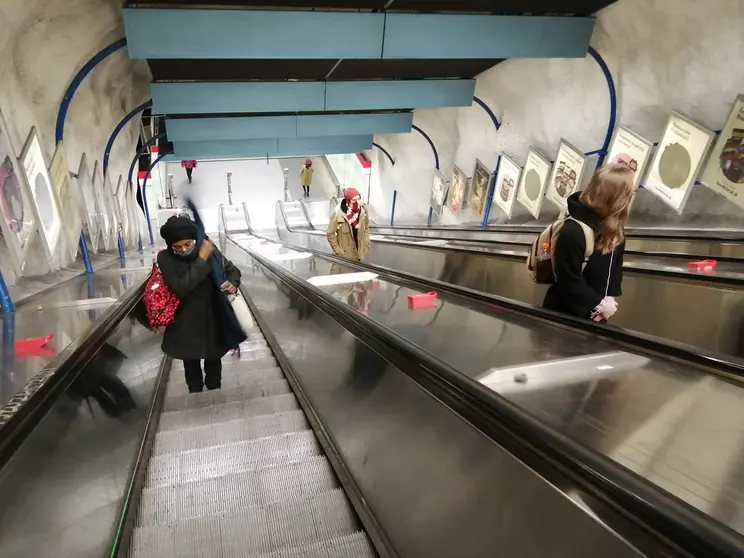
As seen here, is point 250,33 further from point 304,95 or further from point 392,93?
point 392,93

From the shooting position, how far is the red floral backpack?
119 inches

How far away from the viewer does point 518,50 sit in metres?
5.52

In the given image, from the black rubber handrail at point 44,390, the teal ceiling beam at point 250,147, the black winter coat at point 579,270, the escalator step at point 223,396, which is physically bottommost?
the escalator step at point 223,396

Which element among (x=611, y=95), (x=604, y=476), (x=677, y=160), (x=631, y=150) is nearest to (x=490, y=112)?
(x=611, y=95)

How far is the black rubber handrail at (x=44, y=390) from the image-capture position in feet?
3.94

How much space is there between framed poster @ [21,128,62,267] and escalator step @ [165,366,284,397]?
1.29 m

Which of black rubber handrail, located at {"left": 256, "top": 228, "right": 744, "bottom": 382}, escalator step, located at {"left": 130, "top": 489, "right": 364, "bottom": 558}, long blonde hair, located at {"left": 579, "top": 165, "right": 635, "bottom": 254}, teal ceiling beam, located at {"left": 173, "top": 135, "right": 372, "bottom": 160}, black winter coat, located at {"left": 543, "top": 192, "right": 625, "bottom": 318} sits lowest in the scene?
escalator step, located at {"left": 130, "top": 489, "right": 364, "bottom": 558}

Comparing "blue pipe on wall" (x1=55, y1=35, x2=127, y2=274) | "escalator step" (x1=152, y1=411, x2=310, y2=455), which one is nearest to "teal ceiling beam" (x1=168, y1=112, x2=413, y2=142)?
"blue pipe on wall" (x1=55, y1=35, x2=127, y2=274)

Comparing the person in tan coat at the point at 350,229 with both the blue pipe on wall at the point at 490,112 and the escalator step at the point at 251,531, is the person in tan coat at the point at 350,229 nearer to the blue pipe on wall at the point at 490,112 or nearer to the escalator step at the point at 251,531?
the escalator step at the point at 251,531

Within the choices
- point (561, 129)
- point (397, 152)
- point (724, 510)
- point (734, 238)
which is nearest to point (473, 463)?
point (724, 510)

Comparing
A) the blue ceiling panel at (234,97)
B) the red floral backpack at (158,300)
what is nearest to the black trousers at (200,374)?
the red floral backpack at (158,300)

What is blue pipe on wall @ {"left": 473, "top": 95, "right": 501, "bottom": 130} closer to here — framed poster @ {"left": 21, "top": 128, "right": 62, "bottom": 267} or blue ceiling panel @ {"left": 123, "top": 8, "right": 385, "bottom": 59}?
blue ceiling panel @ {"left": 123, "top": 8, "right": 385, "bottom": 59}

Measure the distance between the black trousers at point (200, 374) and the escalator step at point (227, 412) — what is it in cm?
33

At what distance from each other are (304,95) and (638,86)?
473 centimetres
